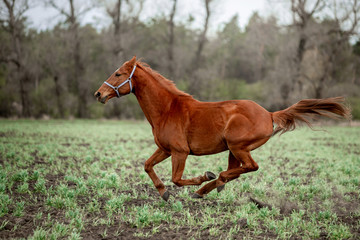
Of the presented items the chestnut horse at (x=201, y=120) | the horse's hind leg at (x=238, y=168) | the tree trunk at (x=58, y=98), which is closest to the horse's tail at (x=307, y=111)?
the chestnut horse at (x=201, y=120)

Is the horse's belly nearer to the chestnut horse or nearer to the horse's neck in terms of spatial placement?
the chestnut horse

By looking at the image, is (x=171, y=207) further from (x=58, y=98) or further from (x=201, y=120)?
(x=58, y=98)

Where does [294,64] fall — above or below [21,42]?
below

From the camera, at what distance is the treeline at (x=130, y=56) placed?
98.0 ft

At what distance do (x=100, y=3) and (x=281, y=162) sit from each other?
2882 centimetres

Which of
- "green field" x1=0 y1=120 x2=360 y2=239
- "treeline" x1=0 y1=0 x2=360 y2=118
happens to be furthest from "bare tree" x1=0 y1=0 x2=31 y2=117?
"green field" x1=0 y1=120 x2=360 y2=239

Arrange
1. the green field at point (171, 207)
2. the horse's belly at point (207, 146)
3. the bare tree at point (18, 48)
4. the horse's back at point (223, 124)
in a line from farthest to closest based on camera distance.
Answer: the bare tree at point (18, 48)
the horse's belly at point (207, 146)
the horse's back at point (223, 124)
the green field at point (171, 207)

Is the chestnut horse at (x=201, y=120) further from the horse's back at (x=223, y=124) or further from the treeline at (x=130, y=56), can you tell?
the treeline at (x=130, y=56)

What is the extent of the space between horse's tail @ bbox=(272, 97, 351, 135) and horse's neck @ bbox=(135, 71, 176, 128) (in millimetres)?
1932

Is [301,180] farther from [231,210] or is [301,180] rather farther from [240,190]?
[231,210]

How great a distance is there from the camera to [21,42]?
30969 millimetres

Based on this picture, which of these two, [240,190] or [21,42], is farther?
[21,42]

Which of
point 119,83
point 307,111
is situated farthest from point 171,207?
point 307,111

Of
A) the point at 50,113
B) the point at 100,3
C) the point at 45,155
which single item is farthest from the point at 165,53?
the point at 45,155
